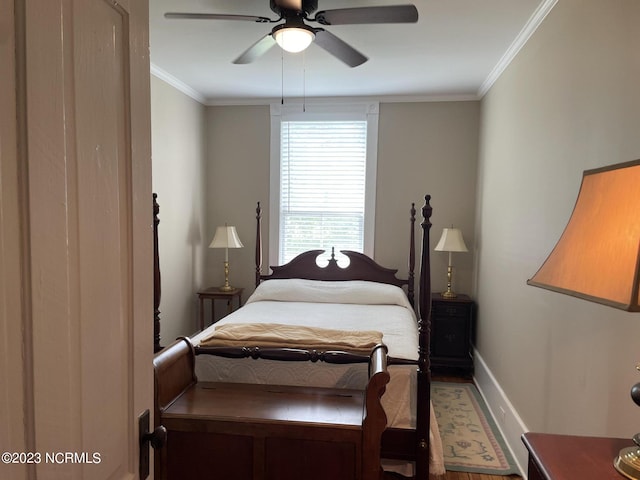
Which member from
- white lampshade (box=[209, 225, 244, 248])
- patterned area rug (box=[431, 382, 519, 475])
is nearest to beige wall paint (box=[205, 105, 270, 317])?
white lampshade (box=[209, 225, 244, 248])

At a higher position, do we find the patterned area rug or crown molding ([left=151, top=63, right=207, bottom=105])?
crown molding ([left=151, top=63, right=207, bottom=105])

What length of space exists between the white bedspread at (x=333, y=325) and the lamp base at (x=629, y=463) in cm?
126

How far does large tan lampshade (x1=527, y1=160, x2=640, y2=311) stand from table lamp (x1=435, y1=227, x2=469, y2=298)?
306cm

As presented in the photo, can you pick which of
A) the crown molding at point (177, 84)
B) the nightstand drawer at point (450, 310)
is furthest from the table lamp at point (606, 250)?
the crown molding at point (177, 84)

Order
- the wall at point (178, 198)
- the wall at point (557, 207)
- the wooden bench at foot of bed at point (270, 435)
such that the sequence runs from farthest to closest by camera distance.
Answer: the wall at point (178, 198) → the wooden bench at foot of bed at point (270, 435) → the wall at point (557, 207)

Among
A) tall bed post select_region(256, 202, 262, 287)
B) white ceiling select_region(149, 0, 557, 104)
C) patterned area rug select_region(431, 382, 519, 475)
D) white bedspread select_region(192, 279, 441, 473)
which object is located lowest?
patterned area rug select_region(431, 382, 519, 475)

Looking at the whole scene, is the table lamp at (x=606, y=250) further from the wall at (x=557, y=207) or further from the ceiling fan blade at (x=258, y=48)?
the ceiling fan blade at (x=258, y=48)

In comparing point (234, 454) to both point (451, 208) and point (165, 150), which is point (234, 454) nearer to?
point (165, 150)

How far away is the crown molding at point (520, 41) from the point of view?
246 cm

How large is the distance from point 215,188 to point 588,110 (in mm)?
3778

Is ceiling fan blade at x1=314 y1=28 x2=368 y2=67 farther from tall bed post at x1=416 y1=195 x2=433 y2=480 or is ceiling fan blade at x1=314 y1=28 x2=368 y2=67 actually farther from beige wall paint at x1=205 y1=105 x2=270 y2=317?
beige wall paint at x1=205 y1=105 x2=270 y2=317

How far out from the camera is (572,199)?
6.51 ft

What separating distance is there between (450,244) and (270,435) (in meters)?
2.77

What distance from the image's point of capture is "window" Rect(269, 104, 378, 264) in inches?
180
